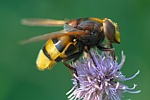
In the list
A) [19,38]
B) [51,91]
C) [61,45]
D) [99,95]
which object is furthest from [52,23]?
[19,38]

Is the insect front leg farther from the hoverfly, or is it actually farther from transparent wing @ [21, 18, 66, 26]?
transparent wing @ [21, 18, 66, 26]

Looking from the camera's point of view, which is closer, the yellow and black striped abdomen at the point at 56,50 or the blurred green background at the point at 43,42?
the yellow and black striped abdomen at the point at 56,50

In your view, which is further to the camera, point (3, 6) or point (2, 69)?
point (3, 6)

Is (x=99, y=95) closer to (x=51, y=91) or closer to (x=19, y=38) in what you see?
(x=51, y=91)

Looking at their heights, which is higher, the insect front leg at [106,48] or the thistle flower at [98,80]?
the insect front leg at [106,48]

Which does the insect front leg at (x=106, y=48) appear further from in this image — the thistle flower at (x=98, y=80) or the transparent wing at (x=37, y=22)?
the transparent wing at (x=37, y=22)

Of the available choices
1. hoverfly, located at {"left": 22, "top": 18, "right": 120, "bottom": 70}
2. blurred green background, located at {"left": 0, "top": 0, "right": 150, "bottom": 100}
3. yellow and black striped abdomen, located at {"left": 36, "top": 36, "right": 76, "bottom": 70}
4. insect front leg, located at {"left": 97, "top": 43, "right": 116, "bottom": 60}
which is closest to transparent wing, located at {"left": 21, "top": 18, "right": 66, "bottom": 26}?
hoverfly, located at {"left": 22, "top": 18, "right": 120, "bottom": 70}

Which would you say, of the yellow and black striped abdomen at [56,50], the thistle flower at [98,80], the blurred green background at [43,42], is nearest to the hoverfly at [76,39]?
the yellow and black striped abdomen at [56,50]
